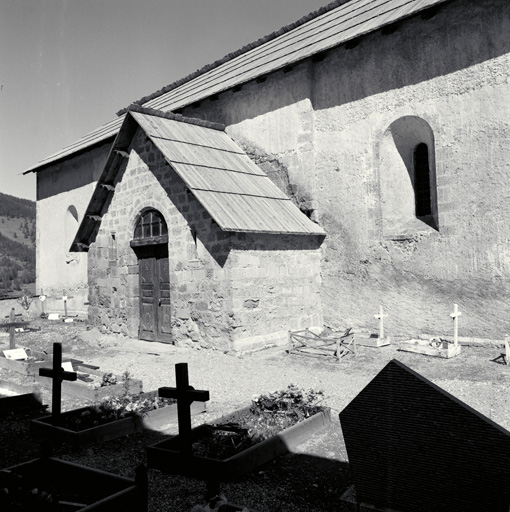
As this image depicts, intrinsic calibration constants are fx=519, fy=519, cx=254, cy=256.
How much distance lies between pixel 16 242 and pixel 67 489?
6311cm

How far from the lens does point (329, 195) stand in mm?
12656

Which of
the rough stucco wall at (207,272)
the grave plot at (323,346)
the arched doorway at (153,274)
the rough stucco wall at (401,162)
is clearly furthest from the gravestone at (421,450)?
the arched doorway at (153,274)

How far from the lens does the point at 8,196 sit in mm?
78438

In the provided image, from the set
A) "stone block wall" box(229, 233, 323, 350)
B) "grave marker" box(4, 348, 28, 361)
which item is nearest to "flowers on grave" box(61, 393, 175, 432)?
"stone block wall" box(229, 233, 323, 350)

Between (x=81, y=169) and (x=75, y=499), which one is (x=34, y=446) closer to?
(x=75, y=499)

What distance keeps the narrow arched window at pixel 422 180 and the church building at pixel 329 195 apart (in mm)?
34

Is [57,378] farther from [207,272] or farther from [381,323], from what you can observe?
[381,323]

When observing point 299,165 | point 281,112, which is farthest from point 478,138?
point 281,112

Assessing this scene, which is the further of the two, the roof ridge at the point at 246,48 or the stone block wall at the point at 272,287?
the roof ridge at the point at 246,48

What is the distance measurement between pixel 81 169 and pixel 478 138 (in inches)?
608

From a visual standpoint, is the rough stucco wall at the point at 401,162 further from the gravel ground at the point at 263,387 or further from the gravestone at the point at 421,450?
the gravestone at the point at 421,450

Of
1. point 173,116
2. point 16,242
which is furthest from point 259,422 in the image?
point 16,242

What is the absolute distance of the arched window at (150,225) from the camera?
40.4 ft

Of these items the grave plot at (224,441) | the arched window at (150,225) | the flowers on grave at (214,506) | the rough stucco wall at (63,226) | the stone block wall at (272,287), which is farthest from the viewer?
the rough stucco wall at (63,226)
